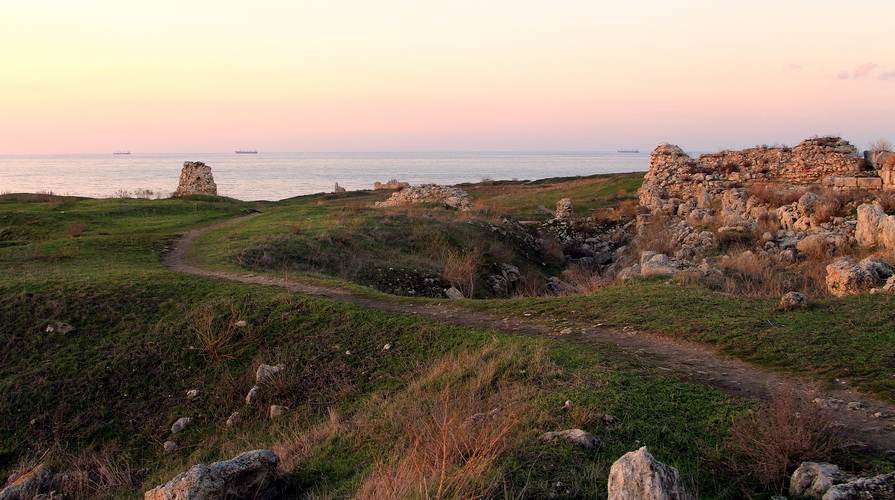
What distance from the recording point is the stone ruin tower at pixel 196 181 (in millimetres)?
35344

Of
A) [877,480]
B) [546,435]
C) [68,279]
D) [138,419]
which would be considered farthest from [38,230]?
[877,480]

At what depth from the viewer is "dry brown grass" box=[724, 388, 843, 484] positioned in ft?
14.1

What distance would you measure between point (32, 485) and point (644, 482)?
6.73 m

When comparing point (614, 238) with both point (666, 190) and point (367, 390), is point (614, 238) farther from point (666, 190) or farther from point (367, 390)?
point (367, 390)

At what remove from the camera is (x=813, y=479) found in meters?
4.05

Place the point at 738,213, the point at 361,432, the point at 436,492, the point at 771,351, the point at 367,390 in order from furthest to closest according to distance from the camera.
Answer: the point at 738,213 < the point at 367,390 < the point at 771,351 < the point at 361,432 < the point at 436,492

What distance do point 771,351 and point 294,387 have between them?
6394 millimetres

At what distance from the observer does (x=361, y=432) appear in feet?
20.5

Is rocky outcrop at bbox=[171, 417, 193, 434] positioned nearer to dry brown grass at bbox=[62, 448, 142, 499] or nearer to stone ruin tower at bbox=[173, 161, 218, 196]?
dry brown grass at bbox=[62, 448, 142, 499]

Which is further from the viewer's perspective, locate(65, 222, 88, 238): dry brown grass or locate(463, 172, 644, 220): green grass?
locate(463, 172, 644, 220): green grass

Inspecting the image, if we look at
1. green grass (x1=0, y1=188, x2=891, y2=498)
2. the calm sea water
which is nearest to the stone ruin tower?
the calm sea water

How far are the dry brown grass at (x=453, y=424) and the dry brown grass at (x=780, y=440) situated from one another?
1.81 meters

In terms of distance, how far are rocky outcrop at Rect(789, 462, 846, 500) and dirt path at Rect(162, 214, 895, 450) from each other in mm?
916

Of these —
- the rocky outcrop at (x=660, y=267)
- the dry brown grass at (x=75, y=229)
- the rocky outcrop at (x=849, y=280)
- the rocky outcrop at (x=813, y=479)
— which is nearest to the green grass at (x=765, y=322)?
the rocky outcrop at (x=849, y=280)
